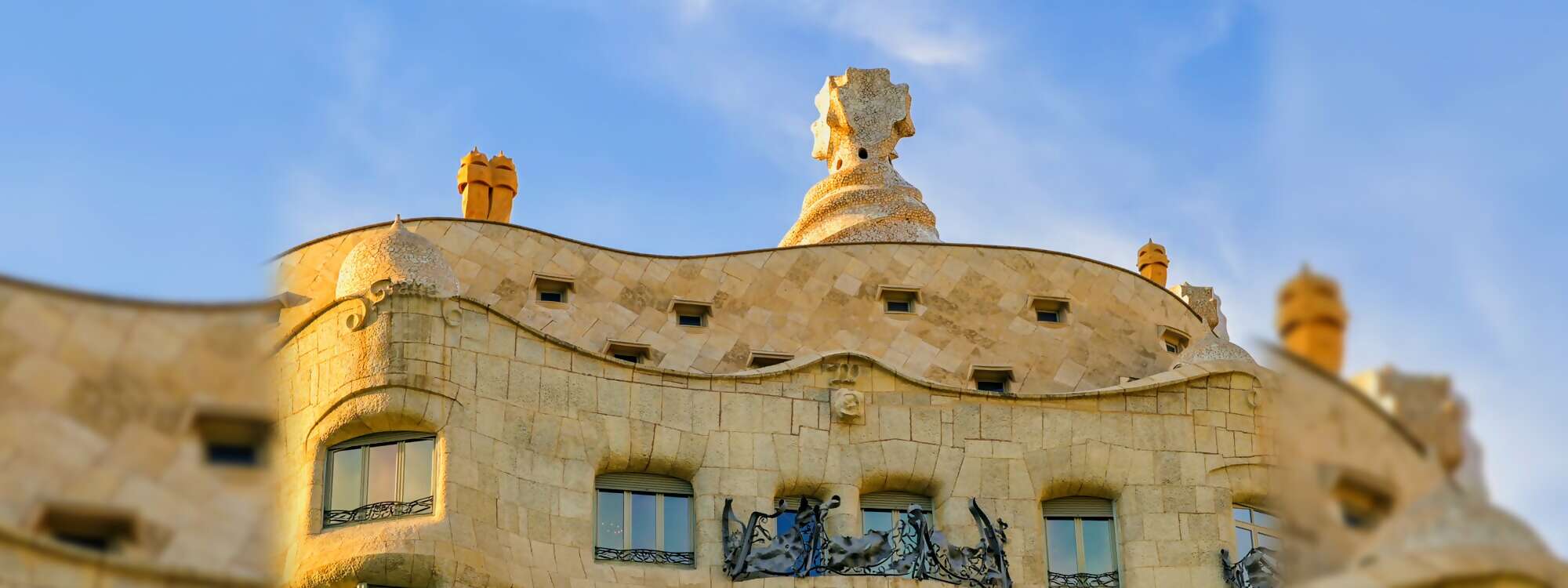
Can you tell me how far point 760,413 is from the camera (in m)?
32.5

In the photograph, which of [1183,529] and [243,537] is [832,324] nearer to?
[1183,529]

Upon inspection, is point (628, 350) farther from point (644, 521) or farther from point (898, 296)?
point (898, 296)

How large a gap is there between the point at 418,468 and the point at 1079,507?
27.8ft

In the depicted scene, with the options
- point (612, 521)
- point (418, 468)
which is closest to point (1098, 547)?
point (612, 521)

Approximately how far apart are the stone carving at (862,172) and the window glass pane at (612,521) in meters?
6.85

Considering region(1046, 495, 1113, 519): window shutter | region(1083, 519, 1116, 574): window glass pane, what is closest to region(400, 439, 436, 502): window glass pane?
region(1046, 495, 1113, 519): window shutter

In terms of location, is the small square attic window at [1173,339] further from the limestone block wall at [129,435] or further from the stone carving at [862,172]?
the limestone block wall at [129,435]

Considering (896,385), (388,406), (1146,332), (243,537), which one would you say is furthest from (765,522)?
(243,537)

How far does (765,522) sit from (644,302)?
4.51 meters

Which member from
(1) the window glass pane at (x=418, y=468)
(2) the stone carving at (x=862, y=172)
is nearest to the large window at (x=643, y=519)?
(1) the window glass pane at (x=418, y=468)

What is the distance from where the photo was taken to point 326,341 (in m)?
31.3

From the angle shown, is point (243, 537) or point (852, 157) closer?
point (243, 537)

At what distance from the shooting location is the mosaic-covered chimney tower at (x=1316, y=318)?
17.1 metres

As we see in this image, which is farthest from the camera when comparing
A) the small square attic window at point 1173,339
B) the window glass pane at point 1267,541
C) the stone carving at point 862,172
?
the stone carving at point 862,172
